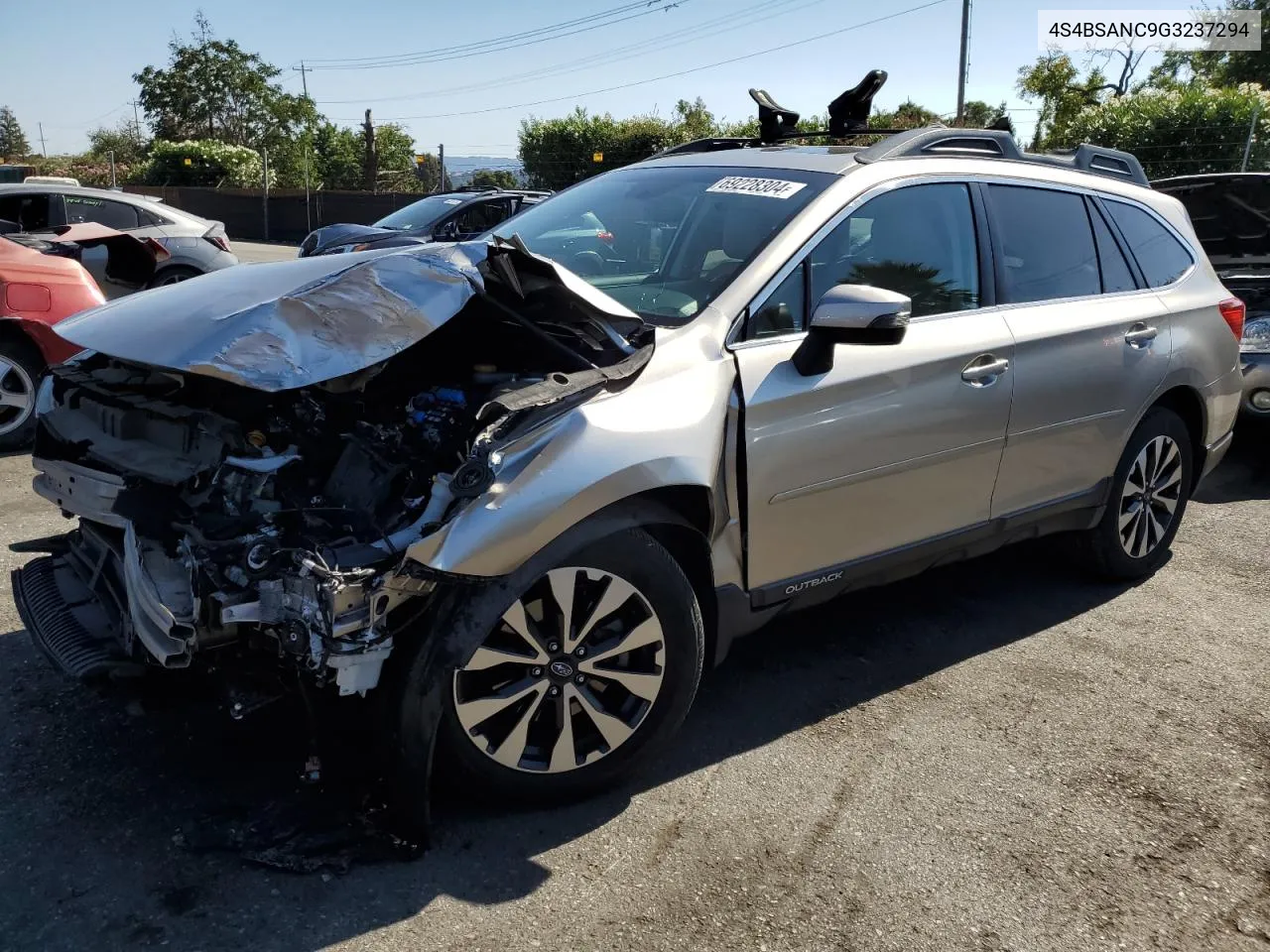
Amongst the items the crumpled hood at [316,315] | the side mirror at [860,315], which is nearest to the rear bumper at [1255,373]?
the side mirror at [860,315]

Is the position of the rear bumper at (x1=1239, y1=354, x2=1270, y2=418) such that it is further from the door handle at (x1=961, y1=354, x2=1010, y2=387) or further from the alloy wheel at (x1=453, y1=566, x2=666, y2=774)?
the alloy wheel at (x1=453, y1=566, x2=666, y2=774)

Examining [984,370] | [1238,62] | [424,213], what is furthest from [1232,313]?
[1238,62]

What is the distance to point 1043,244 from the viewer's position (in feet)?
13.9

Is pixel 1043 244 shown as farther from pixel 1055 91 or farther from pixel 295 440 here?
pixel 1055 91

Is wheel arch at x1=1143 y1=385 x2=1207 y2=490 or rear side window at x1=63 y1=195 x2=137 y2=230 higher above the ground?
rear side window at x1=63 y1=195 x2=137 y2=230

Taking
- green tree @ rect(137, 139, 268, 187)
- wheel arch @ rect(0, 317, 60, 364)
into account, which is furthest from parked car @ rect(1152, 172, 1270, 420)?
green tree @ rect(137, 139, 268, 187)

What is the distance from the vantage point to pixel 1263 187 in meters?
7.59

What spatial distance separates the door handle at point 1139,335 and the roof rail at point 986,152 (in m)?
0.76

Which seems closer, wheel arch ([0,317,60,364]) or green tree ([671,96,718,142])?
wheel arch ([0,317,60,364])

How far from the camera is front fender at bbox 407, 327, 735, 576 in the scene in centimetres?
252

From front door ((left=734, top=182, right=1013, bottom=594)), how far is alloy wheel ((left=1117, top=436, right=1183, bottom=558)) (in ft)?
3.83

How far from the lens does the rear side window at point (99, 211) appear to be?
1145cm

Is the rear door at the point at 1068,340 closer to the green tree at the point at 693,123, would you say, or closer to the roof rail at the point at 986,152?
the roof rail at the point at 986,152

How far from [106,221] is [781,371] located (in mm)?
10914
